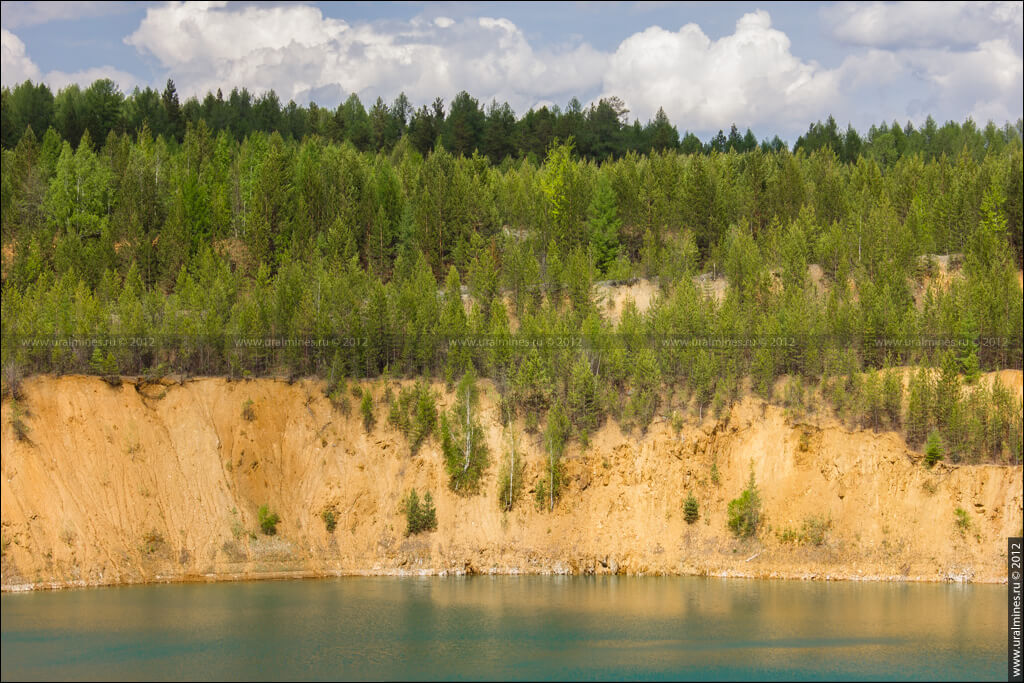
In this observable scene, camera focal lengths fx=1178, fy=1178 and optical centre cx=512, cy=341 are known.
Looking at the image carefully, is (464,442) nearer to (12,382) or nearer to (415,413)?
(415,413)

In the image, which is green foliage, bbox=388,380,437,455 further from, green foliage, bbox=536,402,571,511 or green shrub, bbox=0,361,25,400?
green shrub, bbox=0,361,25,400

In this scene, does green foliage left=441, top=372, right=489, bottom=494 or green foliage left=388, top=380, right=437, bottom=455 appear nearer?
green foliage left=441, top=372, right=489, bottom=494

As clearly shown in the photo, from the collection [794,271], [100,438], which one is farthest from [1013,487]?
[100,438]

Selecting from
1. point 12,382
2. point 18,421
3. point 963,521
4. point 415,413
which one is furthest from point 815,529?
point 12,382

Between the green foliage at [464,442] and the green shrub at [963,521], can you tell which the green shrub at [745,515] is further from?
the green foliage at [464,442]

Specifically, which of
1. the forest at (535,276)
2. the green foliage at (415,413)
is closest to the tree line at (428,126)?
the forest at (535,276)

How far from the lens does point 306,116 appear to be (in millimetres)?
141000

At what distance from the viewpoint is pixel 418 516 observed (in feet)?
225

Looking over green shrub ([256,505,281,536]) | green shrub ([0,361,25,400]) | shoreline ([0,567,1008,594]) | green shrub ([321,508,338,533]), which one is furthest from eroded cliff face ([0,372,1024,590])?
green shrub ([0,361,25,400])

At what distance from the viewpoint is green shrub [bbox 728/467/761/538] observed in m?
67.1

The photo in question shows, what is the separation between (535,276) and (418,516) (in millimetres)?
22815

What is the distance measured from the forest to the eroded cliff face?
7.01 feet

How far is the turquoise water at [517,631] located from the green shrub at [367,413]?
12.0m

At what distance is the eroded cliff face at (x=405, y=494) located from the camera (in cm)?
6438
